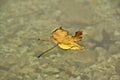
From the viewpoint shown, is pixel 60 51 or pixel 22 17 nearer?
pixel 60 51

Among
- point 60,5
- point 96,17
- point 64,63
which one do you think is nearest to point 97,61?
point 64,63

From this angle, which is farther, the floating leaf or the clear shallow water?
the floating leaf

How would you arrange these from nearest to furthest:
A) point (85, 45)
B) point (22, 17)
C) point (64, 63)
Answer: point (64, 63)
point (85, 45)
point (22, 17)

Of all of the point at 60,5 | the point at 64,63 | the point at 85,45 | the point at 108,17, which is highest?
the point at 60,5

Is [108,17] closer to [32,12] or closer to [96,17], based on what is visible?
[96,17]

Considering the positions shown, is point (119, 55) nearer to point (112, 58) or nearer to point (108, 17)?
point (112, 58)

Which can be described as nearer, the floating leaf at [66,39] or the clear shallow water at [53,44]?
the clear shallow water at [53,44]

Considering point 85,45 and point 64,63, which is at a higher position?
point 85,45

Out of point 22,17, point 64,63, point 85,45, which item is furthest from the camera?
point 22,17
